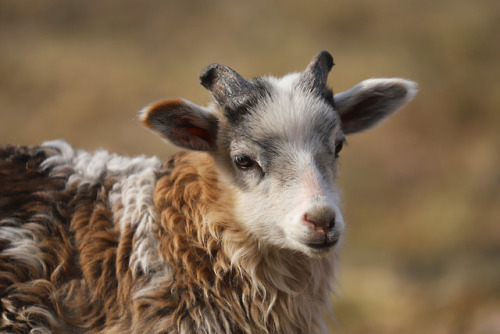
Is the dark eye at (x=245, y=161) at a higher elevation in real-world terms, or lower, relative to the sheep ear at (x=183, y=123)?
lower

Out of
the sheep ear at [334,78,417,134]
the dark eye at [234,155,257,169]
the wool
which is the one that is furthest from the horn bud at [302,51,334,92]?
the wool

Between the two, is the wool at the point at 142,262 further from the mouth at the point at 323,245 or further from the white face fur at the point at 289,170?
the mouth at the point at 323,245

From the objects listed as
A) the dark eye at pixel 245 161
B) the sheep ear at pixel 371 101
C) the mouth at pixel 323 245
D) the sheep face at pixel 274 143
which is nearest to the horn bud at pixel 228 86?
the sheep face at pixel 274 143

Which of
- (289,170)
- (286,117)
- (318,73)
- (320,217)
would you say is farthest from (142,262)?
(318,73)

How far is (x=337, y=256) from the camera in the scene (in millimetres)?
5758

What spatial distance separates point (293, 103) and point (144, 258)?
72.5 inches

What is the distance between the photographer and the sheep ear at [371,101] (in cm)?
577

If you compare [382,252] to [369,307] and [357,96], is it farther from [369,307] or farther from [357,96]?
[357,96]

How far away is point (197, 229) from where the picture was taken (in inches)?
211

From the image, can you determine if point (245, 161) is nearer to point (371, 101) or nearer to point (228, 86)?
point (228, 86)

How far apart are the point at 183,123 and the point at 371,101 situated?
73.5 inches


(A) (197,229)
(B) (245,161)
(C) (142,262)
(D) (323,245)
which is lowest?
(D) (323,245)

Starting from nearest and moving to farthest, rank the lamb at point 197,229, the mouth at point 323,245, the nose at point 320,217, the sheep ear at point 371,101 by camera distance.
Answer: the nose at point 320,217, the mouth at point 323,245, the lamb at point 197,229, the sheep ear at point 371,101

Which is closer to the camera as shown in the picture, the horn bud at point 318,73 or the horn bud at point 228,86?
the horn bud at point 228,86
